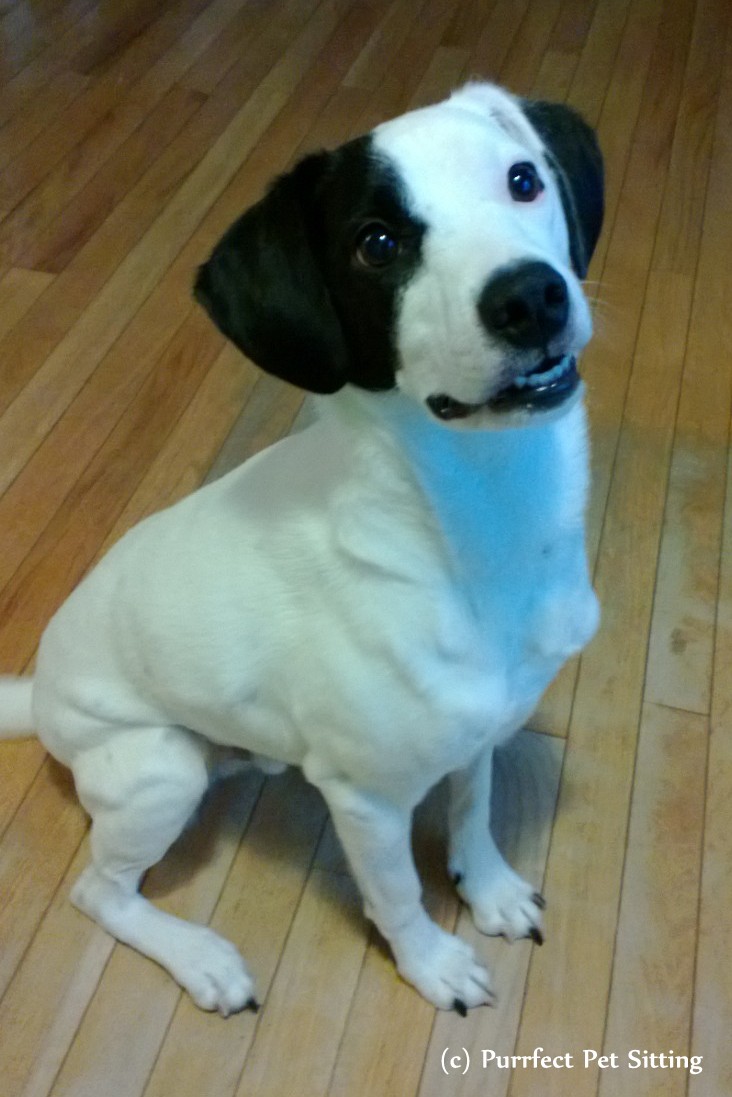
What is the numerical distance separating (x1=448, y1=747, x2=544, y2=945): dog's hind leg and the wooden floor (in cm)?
4

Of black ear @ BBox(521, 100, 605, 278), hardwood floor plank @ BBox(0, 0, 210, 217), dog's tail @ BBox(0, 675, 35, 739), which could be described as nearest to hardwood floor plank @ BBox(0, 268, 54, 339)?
hardwood floor plank @ BBox(0, 0, 210, 217)

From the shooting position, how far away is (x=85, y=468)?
2.03 m

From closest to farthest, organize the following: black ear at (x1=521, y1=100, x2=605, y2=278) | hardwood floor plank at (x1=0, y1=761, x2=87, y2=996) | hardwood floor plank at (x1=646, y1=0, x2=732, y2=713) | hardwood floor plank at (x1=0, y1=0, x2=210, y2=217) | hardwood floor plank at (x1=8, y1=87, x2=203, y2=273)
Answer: black ear at (x1=521, y1=100, x2=605, y2=278) < hardwood floor plank at (x1=0, y1=761, x2=87, y2=996) < hardwood floor plank at (x1=646, y1=0, x2=732, y2=713) < hardwood floor plank at (x1=8, y1=87, x2=203, y2=273) < hardwood floor plank at (x1=0, y1=0, x2=210, y2=217)

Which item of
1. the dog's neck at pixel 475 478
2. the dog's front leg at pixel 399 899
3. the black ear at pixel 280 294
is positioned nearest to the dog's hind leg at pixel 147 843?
the dog's front leg at pixel 399 899

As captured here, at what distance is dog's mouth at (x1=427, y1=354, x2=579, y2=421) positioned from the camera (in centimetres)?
82

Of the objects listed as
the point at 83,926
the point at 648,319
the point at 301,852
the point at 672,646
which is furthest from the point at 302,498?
the point at 648,319

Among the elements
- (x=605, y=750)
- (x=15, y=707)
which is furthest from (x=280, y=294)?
(x=605, y=750)

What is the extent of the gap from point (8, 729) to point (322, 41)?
2.66m

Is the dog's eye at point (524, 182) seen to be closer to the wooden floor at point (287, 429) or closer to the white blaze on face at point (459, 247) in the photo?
the white blaze on face at point (459, 247)

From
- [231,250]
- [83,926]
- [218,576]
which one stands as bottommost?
[83,926]

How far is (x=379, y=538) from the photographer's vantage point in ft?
3.11

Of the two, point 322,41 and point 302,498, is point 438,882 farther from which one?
point 322,41

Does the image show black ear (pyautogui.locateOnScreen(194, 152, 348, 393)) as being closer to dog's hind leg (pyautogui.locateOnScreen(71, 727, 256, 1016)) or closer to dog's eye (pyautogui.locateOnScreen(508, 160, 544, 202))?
dog's eye (pyautogui.locateOnScreen(508, 160, 544, 202))

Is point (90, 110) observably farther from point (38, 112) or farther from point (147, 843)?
point (147, 843)
